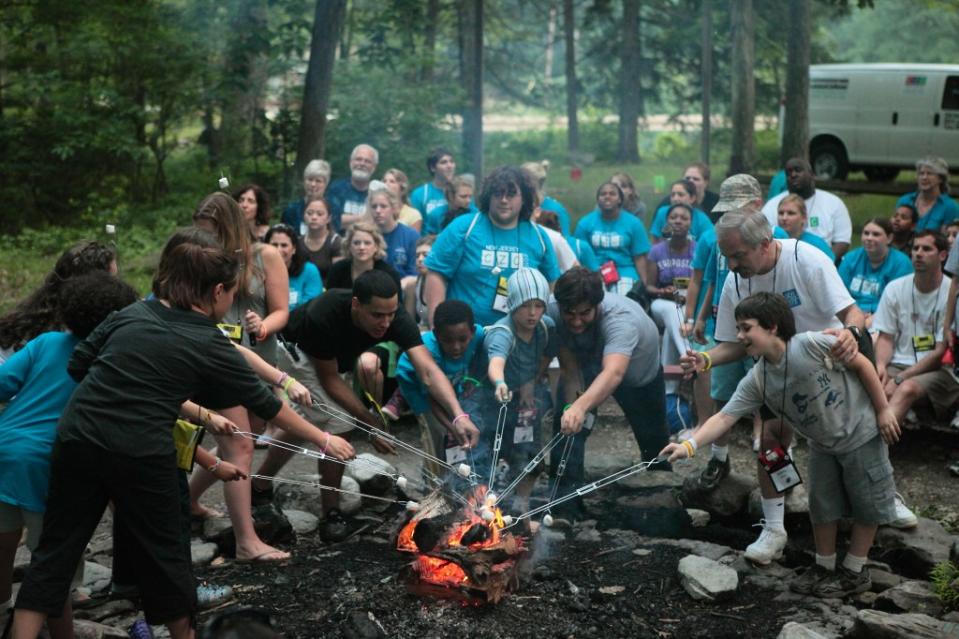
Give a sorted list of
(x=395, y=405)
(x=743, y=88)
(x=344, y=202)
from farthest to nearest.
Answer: (x=743, y=88) → (x=344, y=202) → (x=395, y=405)

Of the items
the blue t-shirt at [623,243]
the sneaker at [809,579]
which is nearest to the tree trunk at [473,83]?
the blue t-shirt at [623,243]

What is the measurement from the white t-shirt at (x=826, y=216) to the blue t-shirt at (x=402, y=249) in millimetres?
3238

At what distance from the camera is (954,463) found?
809 cm

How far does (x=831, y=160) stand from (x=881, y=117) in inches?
44.2

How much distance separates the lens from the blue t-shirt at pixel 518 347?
21.3ft

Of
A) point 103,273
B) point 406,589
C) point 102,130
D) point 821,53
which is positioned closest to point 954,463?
point 406,589

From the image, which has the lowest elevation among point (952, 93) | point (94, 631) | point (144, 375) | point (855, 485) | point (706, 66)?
point (94, 631)

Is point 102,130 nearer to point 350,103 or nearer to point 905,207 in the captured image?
point 350,103

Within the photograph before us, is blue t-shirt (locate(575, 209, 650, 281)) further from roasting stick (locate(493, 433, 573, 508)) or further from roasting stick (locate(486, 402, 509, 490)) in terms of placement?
roasting stick (locate(486, 402, 509, 490))

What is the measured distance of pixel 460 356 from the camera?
6.63 m

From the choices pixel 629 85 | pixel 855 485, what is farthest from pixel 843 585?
pixel 629 85

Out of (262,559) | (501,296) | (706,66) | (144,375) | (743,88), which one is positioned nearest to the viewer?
(144,375)

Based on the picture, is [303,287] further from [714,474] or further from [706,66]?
[706,66]

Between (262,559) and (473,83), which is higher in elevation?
(473,83)
